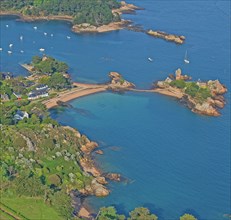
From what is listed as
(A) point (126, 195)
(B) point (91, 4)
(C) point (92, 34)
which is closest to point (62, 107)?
(A) point (126, 195)

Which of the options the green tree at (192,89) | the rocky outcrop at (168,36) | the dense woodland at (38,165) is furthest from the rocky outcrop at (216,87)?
the dense woodland at (38,165)

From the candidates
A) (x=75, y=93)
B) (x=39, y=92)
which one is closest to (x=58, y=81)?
(x=75, y=93)

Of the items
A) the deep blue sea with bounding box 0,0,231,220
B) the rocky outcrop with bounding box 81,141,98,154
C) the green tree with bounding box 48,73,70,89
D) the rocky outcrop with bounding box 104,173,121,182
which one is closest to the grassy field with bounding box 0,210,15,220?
the deep blue sea with bounding box 0,0,231,220

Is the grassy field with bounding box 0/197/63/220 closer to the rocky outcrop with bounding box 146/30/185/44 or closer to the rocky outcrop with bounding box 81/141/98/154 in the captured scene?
the rocky outcrop with bounding box 81/141/98/154

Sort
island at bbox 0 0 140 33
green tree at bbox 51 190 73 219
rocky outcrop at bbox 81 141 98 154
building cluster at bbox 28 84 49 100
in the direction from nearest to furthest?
green tree at bbox 51 190 73 219
rocky outcrop at bbox 81 141 98 154
building cluster at bbox 28 84 49 100
island at bbox 0 0 140 33

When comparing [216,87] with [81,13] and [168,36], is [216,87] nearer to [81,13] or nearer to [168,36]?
[168,36]

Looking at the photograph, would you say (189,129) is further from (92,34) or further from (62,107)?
(92,34)

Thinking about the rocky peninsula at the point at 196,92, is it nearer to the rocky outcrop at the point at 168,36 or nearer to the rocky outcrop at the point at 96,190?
the rocky outcrop at the point at 168,36
